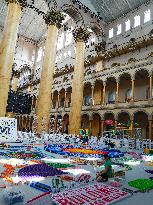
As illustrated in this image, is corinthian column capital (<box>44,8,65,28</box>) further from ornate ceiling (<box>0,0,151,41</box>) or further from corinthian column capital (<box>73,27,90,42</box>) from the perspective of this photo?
ornate ceiling (<box>0,0,151,41</box>)

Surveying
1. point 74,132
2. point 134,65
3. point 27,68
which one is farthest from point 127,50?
point 27,68

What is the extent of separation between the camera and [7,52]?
17.2 meters

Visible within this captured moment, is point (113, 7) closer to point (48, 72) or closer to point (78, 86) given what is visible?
point (78, 86)

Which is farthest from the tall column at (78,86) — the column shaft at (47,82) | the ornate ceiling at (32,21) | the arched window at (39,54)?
the arched window at (39,54)

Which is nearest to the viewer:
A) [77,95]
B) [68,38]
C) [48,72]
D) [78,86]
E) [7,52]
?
[7,52]

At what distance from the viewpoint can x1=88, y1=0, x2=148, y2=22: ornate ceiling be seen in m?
27.1

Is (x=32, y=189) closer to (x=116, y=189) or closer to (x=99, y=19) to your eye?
(x=116, y=189)

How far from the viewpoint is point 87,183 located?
Result: 4.45 metres

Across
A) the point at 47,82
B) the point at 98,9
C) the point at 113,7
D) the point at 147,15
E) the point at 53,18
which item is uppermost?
the point at 113,7

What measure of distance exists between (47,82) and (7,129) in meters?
8.19

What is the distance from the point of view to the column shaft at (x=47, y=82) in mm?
18672

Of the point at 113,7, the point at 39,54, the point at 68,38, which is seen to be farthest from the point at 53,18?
the point at 39,54

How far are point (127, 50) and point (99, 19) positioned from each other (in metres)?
6.37

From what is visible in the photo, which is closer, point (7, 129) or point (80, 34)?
point (7, 129)
